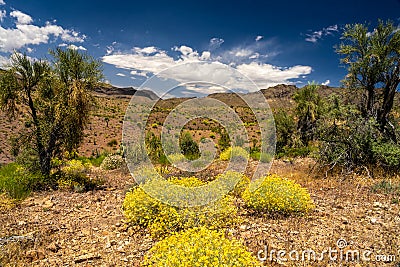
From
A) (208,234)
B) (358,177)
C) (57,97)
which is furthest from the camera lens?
(57,97)

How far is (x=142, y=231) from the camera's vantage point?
5.42 metres

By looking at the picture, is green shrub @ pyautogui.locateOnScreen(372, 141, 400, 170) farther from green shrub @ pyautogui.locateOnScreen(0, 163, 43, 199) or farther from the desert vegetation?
green shrub @ pyautogui.locateOnScreen(0, 163, 43, 199)

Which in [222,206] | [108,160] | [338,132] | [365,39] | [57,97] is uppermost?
[365,39]

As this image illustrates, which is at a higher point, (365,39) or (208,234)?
(365,39)

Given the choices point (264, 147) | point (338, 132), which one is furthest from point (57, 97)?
point (264, 147)

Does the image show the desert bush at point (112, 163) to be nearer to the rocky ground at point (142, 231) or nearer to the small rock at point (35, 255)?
the rocky ground at point (142, 231)

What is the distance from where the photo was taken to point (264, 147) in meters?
18.5

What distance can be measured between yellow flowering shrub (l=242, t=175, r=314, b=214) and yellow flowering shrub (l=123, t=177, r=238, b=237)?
2.24 feet

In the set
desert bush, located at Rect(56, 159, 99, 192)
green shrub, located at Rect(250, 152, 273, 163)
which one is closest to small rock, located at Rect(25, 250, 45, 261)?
desert bush, located at Rect(56, 159, 99, 192)

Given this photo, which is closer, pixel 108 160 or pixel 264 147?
pixel 108 160

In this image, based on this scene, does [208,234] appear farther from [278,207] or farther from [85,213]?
[85,213]

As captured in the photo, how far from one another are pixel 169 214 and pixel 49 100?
22.0 feet

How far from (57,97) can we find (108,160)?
585 cm

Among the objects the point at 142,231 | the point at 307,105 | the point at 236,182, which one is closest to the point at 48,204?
the point at 142,231
